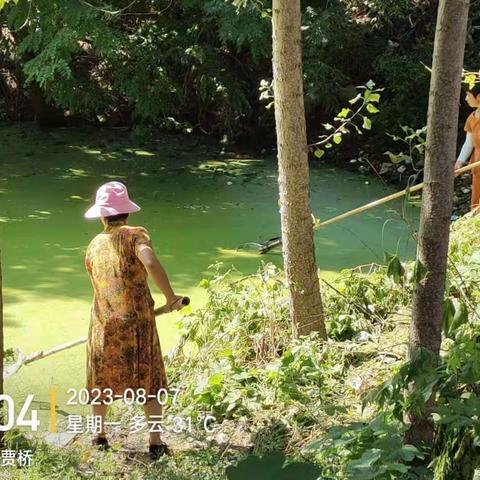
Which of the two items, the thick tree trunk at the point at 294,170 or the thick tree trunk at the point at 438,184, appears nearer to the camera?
the thick tree trunk at the point at 438,184

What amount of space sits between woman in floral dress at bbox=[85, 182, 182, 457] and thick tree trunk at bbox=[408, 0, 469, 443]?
1.05 metres

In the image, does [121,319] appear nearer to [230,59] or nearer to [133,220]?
[133,220]

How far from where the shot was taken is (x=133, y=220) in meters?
6.65

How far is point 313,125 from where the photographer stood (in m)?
9.39

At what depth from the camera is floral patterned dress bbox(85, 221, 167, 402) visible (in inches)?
121

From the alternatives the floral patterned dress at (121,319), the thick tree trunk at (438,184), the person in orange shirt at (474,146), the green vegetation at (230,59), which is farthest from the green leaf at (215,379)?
the green vegetation at (230,59)

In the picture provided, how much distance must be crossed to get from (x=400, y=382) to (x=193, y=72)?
719cm

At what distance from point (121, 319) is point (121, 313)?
0.08 ft

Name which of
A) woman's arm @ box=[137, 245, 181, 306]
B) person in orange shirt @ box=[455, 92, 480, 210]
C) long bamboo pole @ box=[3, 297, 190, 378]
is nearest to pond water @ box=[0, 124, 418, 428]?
long bamboo pole @ box=[3, 297, 190, 378]

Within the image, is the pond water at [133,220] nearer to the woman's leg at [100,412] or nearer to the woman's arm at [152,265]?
the woman's leg at [100,412]

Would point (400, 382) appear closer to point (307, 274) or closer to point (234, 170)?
point (307, 274)

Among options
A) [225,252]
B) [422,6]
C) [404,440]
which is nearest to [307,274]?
[404,440]

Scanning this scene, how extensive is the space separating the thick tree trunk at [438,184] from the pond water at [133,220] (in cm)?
104

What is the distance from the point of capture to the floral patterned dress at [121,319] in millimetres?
3062
